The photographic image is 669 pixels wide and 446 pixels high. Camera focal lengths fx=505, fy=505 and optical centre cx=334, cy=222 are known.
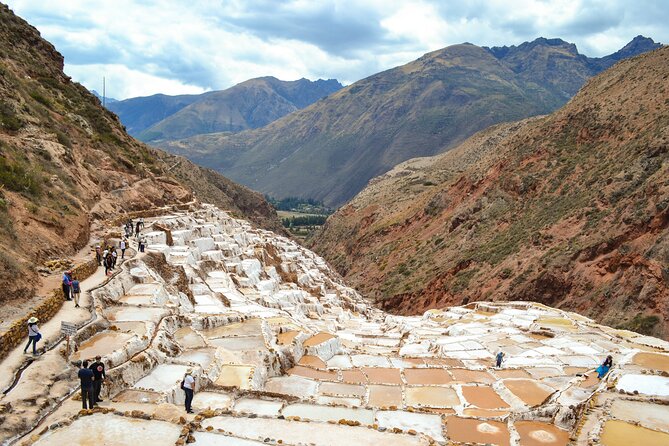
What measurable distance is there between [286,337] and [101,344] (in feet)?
22.7

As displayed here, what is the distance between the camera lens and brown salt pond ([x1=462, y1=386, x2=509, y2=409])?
14.8 metres

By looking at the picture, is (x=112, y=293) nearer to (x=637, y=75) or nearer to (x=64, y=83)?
(x=64, y=83)

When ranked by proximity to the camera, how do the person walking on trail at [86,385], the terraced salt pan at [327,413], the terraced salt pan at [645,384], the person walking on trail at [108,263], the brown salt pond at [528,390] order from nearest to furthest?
the person walking on trail at [86,385] → the terraced salt pan at [327,413] → the terraced salt pan at [645,384] → the brown salt pond at [528,390] → the person walking on trail at [108,263]

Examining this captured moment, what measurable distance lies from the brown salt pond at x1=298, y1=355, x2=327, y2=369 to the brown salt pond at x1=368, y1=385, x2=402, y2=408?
2455mm

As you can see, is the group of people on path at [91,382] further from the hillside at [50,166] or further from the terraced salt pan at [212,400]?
the hillside at [50,166]

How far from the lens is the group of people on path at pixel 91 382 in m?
10.5

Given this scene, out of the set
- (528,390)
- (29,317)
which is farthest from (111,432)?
(528,390)

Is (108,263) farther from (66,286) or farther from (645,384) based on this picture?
(645,384)

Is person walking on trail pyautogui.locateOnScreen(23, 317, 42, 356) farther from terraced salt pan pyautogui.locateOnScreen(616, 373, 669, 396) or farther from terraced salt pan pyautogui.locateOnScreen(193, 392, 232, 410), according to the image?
terraced salt pan pyautogui.locateOnScreen(616, 373, 669, 396)

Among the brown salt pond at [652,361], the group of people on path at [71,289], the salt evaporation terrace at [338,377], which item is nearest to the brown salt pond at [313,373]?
the salt evaporation terrace at [338,377]

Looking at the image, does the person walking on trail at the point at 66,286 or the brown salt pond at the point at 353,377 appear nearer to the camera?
the person walking on trail at the point at 66,286

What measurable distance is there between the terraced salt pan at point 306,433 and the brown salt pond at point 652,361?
9.78m

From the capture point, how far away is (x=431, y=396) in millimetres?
15359

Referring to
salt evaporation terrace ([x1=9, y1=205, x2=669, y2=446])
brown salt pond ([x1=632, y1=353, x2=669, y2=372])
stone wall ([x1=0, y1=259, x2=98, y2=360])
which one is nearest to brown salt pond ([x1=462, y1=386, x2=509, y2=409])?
salt evaporation terrace ([x1=9, y1=205, x2=669, y2=446])
